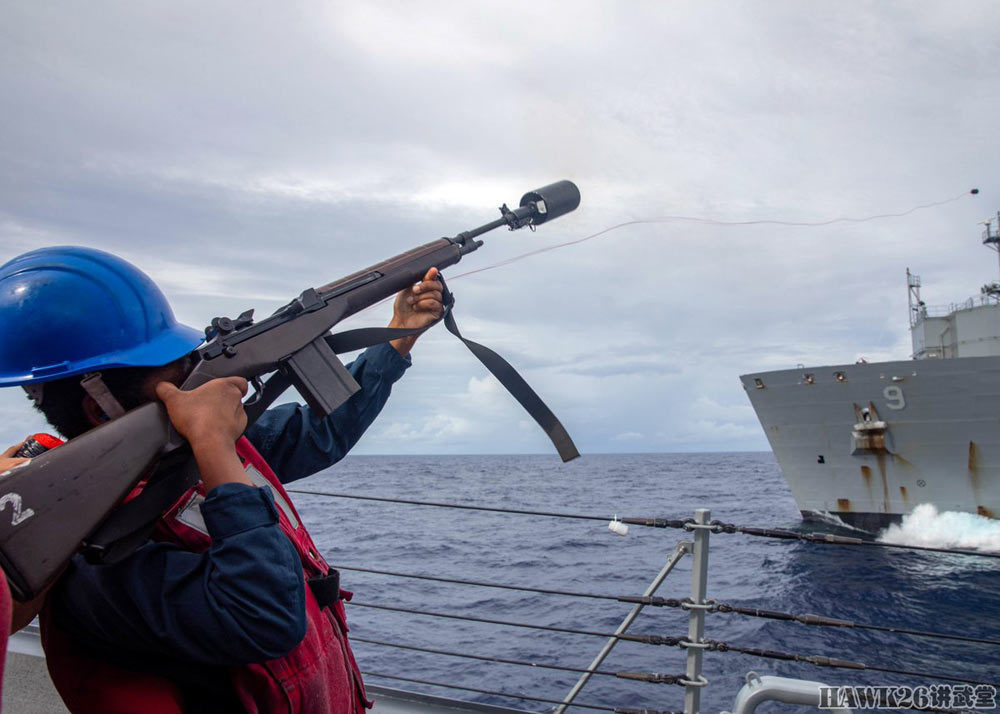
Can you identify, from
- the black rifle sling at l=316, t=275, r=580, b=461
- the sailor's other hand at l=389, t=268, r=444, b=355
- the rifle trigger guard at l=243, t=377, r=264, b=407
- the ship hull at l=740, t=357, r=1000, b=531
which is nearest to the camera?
the rifle trigger guard at l=243, t=377, r=264, b=407

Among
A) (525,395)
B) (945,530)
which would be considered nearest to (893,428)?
(945,530)

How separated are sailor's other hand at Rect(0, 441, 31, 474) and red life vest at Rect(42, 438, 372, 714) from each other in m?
0.30

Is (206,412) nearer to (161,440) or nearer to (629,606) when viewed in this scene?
(161,440)

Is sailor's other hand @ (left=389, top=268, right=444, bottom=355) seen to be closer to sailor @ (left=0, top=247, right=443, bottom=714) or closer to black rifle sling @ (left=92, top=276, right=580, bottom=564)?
black rifle sling @ (left=92, top=276, right=580, bottom=564)

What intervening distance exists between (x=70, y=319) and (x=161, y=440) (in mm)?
348

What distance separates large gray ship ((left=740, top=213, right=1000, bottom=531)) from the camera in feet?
52.5

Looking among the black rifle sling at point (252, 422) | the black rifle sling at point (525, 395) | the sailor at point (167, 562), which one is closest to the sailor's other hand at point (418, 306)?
the black rifle sling at point (252, 422)

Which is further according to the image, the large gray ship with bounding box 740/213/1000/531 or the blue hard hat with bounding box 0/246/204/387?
the large gray ship with bounding box 740/213/1000/531

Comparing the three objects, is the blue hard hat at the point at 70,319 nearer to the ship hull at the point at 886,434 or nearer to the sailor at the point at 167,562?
the sailor at the point at 167,562

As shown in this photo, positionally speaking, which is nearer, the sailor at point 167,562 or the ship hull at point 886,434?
the sailor at point 167,562

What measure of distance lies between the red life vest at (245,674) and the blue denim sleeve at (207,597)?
89 millimetres

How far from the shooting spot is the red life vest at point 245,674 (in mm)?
1422

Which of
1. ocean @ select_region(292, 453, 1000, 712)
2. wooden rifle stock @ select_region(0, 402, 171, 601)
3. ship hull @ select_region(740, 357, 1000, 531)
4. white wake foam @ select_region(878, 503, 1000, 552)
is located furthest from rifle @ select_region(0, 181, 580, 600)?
white wake foam @ select_region(878, 503, 1000, 552)

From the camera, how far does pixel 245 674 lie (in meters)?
1.45
